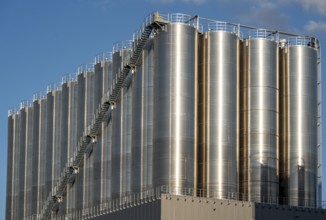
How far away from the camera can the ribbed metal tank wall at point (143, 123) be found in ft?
280

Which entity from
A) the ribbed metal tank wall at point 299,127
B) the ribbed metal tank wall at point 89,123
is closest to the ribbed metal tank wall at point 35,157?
the ribbed metal tank wall at point 89,123

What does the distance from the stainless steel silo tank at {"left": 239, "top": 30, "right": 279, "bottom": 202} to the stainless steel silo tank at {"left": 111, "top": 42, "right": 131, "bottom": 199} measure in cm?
1182

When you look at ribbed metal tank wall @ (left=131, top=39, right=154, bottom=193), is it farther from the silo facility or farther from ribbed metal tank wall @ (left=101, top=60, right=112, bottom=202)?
ribbed metal tank wall @ (left=101, top=60, right=112, bottom=202)

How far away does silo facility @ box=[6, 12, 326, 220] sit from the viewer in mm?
82250

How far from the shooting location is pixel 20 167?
118625mm

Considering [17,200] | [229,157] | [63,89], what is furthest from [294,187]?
[17,200]

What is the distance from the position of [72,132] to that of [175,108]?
25.7 meters

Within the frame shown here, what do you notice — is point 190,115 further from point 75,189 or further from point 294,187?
point 75,189

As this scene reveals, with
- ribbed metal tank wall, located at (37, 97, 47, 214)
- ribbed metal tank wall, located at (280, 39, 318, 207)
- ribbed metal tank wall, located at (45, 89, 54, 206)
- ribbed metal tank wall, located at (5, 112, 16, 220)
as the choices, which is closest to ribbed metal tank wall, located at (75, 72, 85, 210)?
ribbed metal tank wall, located at (45, 89, 54, 206)

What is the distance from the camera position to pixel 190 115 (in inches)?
3295

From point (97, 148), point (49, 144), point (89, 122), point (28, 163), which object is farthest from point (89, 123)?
point (28, 163)

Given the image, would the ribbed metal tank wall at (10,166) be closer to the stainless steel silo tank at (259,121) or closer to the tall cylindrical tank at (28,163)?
the tall cylindrical tank at (28,163)

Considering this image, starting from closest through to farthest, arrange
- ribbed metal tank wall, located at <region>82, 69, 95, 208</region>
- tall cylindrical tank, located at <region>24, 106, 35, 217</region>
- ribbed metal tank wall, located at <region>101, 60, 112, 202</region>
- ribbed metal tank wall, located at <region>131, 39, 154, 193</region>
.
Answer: ribbed metal tank wall, located at <region>131, 39, 154, 193</region>
ribbed metal tank wall, located at <region>101, 60, 112, 202</region>
ribbed metal tank wall, located at <region>82, 69, 95, 208</region>
tall cylindrical tank, located at <region>24, 106, 35, 217</region>

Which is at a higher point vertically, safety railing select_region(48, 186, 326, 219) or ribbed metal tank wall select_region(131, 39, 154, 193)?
ribbed metal tank wall select_region(131, 39, 154, 193)
